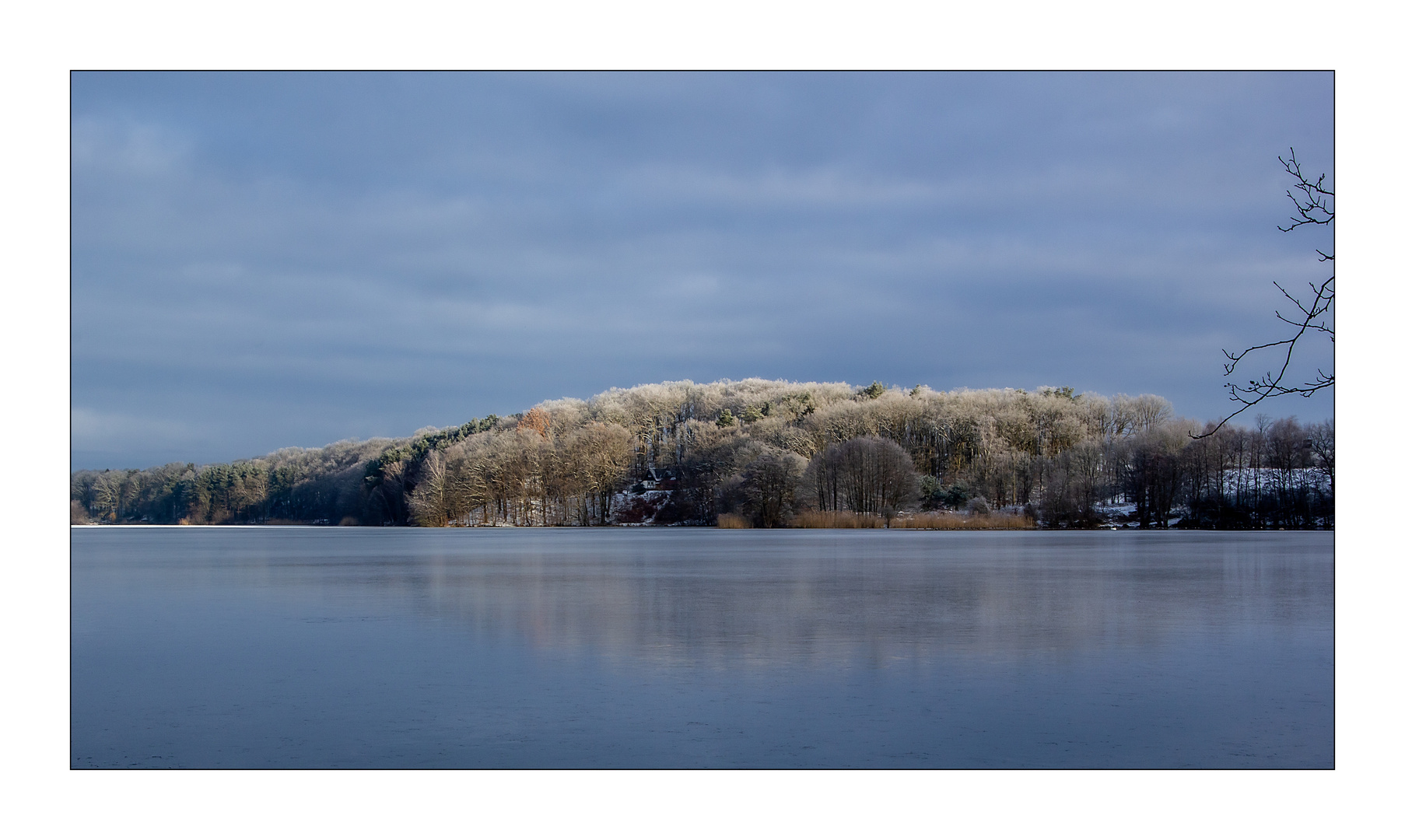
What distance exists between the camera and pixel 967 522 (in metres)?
47.6

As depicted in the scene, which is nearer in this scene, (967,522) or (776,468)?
(967,522)

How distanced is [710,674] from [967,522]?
42169 millimetres

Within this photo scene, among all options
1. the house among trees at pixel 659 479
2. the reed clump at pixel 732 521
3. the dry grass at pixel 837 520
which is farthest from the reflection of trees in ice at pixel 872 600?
the house among trees at pixel 659 479

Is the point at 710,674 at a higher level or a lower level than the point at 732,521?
higher

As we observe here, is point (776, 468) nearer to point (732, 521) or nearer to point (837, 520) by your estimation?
point (732, 521)

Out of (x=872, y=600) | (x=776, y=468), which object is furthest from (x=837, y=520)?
(x=872, y=600)

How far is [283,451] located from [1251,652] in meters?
90.5

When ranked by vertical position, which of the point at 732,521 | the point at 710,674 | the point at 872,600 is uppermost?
the point at 710,674

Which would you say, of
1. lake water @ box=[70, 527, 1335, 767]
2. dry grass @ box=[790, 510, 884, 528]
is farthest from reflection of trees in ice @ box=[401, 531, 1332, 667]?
dry grass @ box=[790, 510, 884, 528]

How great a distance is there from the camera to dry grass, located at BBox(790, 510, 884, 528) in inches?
1960

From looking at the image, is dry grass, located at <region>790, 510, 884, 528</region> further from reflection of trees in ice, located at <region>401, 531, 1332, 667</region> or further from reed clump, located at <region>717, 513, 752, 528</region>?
reflection of trees in ice, located at <region>401, 531, 1332, 667</region>

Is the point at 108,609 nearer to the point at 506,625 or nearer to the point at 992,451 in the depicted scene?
the point at 506,625

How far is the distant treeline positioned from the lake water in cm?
3131
